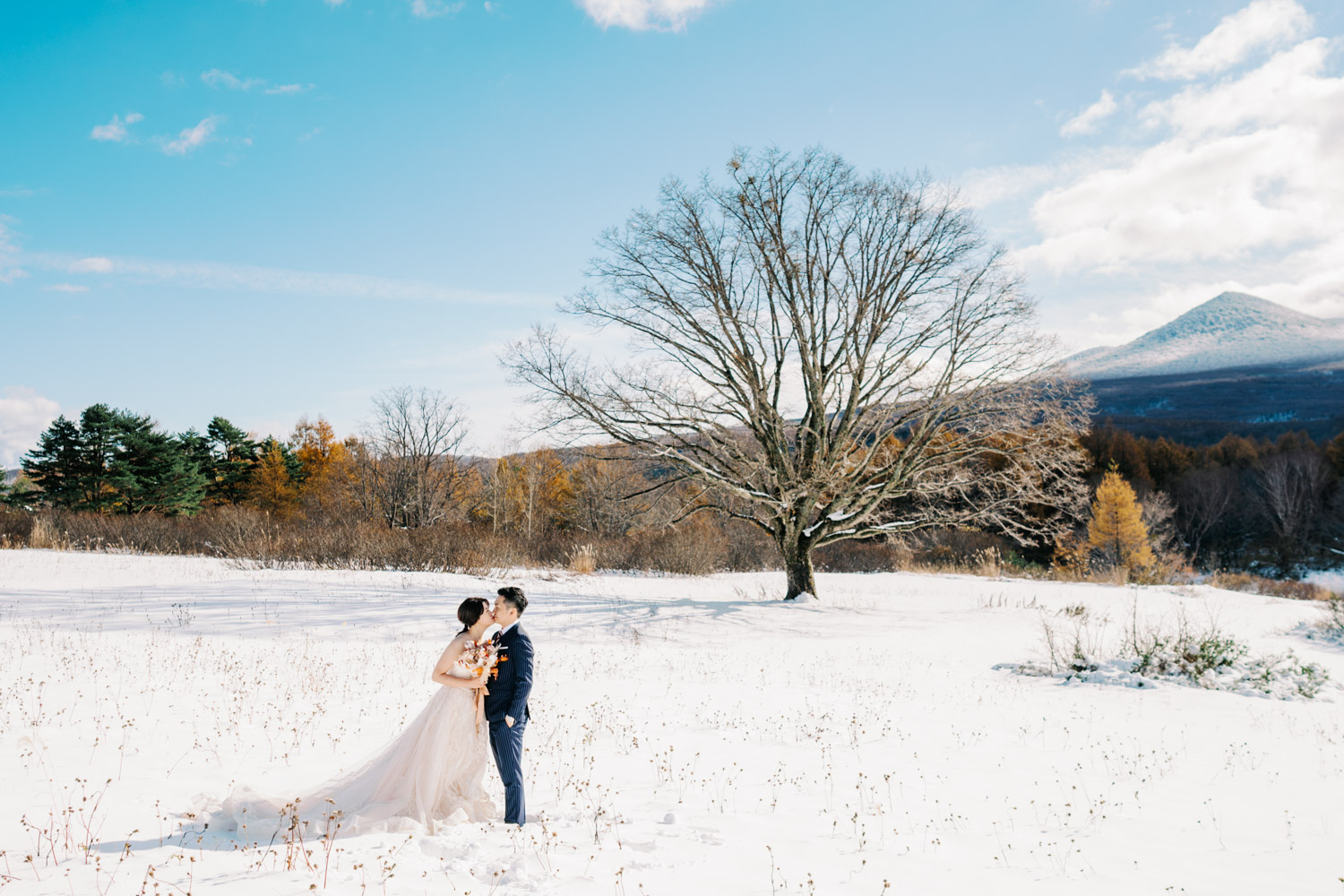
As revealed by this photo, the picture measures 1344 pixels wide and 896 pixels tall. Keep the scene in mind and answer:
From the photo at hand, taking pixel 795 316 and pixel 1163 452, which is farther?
pixel 1163 452

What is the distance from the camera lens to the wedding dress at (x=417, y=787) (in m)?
4.11

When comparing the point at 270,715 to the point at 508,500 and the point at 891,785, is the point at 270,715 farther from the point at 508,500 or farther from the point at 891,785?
the point at 508,500

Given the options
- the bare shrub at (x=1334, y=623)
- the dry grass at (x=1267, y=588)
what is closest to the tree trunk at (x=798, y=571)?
the bare shrub at (x=1334, y=623)

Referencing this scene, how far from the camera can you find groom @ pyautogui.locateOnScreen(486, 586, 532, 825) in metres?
4.38

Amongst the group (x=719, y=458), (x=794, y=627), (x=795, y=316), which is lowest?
(x=794, y=627)

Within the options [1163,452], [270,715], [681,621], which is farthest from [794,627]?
[1163,452]

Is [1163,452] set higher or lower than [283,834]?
higher

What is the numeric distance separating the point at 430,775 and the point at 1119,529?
4190 centimetres

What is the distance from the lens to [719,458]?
16.3 meters

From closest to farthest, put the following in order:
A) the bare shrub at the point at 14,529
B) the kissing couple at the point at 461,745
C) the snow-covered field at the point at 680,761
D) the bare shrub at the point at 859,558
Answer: the snow-covered field at the point at 680,761 → the kissing couple at the point at 461,745 → the bare shrub at the point at 14,529 → the bare shrub at the point at 859,558

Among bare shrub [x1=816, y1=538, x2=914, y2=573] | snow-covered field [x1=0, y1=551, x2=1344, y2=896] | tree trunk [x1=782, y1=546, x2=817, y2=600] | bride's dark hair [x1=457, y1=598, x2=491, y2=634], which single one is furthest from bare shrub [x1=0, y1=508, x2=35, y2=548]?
bare shrub [x1=816, y1=538, x2=914, y2=573]

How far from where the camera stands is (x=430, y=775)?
4.28 m

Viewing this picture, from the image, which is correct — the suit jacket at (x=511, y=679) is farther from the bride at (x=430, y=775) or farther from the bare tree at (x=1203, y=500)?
the bare tree at (x=1203, y=500)

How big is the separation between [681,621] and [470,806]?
32.2 ft
